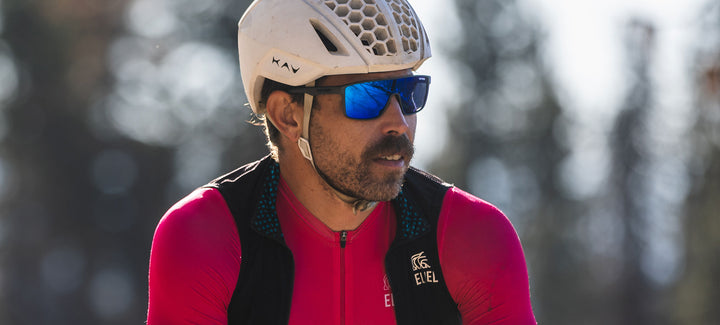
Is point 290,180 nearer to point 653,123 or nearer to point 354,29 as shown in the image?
point 354,29

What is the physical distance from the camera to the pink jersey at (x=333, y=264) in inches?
170

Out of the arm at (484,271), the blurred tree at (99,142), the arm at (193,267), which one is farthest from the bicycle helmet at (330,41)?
the blurred tree at (99,142)

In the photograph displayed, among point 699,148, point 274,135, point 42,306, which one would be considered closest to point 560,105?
point 699,148

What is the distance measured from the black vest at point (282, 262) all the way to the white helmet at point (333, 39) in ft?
1.93

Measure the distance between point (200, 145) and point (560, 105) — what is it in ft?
41.6

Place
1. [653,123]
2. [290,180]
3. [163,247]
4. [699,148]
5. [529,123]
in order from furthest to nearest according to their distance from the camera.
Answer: [529,123] < [653,123] < [699,148] < [290,180] < [163,247]

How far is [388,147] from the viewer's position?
14.8 feet

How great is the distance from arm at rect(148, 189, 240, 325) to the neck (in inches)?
19.0

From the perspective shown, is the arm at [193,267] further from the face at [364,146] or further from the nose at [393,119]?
the nose at [393,119]

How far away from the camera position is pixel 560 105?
3434 centimetres

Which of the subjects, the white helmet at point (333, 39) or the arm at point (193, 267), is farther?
the white helmet at point (333, 39)

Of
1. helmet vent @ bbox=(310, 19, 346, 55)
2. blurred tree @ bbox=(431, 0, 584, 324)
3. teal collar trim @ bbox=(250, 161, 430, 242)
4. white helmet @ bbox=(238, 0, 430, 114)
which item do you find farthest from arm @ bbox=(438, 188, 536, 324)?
blurred tree @ bbox=(431, 0, 584, 324)

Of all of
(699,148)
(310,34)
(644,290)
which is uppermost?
(310,34)

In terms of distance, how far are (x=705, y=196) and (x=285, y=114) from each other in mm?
26825
